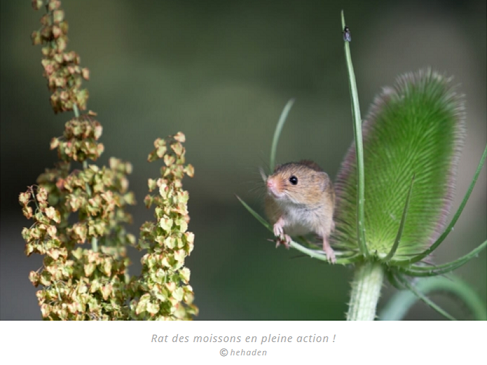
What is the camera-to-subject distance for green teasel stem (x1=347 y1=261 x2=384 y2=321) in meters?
1.20

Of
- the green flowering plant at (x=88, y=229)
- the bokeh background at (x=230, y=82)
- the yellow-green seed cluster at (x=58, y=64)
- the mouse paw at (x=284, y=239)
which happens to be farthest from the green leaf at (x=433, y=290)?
the bokeh background at (x=230, y=82)

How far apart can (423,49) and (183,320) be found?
290cm

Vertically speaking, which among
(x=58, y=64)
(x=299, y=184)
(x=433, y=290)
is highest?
(x=58, y=64)

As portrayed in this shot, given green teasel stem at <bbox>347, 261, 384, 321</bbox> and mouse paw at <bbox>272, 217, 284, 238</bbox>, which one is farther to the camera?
mouse paw at <bbox>272, 217, 284, 238</bbox>

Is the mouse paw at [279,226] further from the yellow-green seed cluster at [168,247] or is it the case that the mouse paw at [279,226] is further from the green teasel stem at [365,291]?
the yellow-green seed cluster at [168,247]

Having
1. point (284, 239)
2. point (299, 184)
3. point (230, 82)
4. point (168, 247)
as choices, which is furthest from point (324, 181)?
point (230, 82)

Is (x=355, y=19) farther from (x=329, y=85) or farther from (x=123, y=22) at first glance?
(x=123, y=22)

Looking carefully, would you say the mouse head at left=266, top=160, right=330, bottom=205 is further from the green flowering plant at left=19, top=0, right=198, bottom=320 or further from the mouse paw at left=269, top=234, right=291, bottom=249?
the green flowering plant at left=19, top=0, right=198, bottom=320

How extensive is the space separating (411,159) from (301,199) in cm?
26

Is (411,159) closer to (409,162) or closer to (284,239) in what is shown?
(409,162)

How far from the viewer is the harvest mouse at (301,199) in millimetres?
1400

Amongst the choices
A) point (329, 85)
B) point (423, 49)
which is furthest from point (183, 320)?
point (423, 49)

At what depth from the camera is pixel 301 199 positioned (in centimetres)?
144

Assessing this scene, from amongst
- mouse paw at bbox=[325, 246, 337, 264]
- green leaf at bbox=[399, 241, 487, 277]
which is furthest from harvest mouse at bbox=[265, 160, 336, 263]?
green leaf at bbox=[399, 241, 487, 277]
